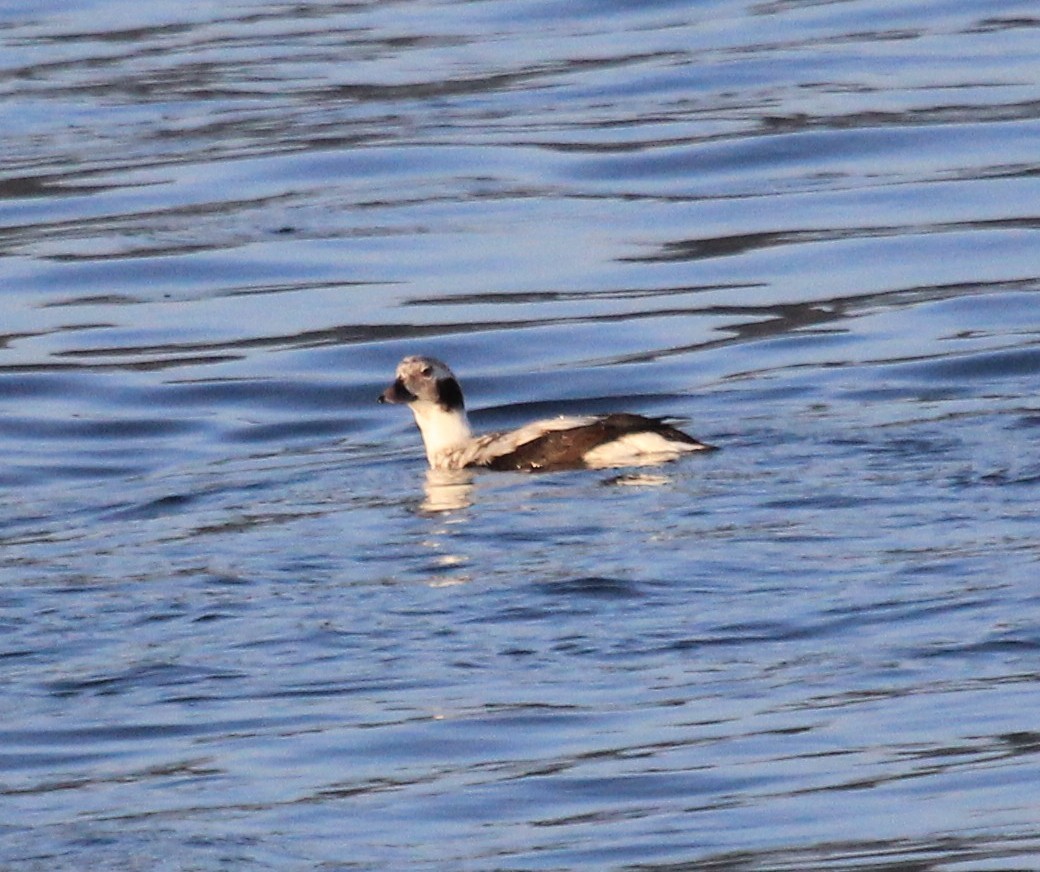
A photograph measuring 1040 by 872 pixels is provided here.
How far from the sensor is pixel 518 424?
16.9 metres

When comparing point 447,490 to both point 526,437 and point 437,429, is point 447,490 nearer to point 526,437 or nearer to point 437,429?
point 526,437

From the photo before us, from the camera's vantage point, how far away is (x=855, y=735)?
8812 mm

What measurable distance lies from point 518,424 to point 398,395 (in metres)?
1.81

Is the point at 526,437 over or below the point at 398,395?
below

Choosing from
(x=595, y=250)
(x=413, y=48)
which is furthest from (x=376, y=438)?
(x=413, y=48)

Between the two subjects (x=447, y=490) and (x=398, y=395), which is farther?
(x=398, y=395)

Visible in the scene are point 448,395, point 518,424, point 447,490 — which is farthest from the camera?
point 518,424

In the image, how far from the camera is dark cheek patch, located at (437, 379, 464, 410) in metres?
15.1

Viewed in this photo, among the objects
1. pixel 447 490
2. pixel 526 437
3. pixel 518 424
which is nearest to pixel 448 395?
pixel 526 437

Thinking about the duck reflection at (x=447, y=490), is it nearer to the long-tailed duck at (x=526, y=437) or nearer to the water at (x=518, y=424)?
the water at (x=518, y=424)

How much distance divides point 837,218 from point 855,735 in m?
12.3

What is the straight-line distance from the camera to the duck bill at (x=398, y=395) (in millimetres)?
15109

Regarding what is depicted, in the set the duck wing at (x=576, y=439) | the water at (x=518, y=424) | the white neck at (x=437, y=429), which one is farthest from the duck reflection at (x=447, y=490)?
the duck wing at (x=576, y=439)

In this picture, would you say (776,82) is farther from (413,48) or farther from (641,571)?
(641,571)
